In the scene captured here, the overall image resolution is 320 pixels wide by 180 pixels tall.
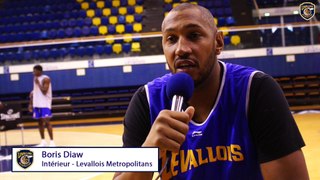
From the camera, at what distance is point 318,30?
661 cm

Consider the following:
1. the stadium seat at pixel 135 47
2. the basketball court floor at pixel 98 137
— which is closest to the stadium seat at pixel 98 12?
the stadium seat at pixel 135 47

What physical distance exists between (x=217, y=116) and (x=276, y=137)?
0.70ft

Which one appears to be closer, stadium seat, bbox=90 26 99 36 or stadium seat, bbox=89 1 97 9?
stadium seat, bbox=90 26 99 36

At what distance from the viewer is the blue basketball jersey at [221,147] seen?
1.44 metres

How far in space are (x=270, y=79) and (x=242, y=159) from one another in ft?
0.95

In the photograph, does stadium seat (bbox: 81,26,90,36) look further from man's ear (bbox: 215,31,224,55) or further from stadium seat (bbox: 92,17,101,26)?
man's ear (bbox: 215,31,224,55)

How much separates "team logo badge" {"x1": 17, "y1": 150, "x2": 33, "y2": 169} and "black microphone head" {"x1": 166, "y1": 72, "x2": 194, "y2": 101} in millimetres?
398

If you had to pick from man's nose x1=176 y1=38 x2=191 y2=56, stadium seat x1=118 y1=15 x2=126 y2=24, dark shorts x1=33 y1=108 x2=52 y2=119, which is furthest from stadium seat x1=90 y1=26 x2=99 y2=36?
man's nose x1=176 y1=38 x2=191 y2=56

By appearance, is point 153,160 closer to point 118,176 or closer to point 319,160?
point 118,176

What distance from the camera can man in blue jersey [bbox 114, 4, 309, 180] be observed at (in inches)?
50.8

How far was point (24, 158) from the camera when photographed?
1.00m

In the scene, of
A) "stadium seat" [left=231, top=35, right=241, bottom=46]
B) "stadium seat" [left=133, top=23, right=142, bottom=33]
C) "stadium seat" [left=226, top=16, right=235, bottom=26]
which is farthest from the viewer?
"stadium seat" [left=133, top=23, right=142, bottom=33]

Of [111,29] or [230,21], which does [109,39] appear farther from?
[230,21]

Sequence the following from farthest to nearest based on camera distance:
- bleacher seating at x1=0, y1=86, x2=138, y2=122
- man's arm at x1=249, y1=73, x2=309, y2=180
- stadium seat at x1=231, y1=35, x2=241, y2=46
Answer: bleacher seating at x1=0, y1=86, x2=138, y2=122, stadium seat at x1=231, y1=35, x2=241, y2=46, man's arm at x1=249, y1=73, x2=309, y2=180
